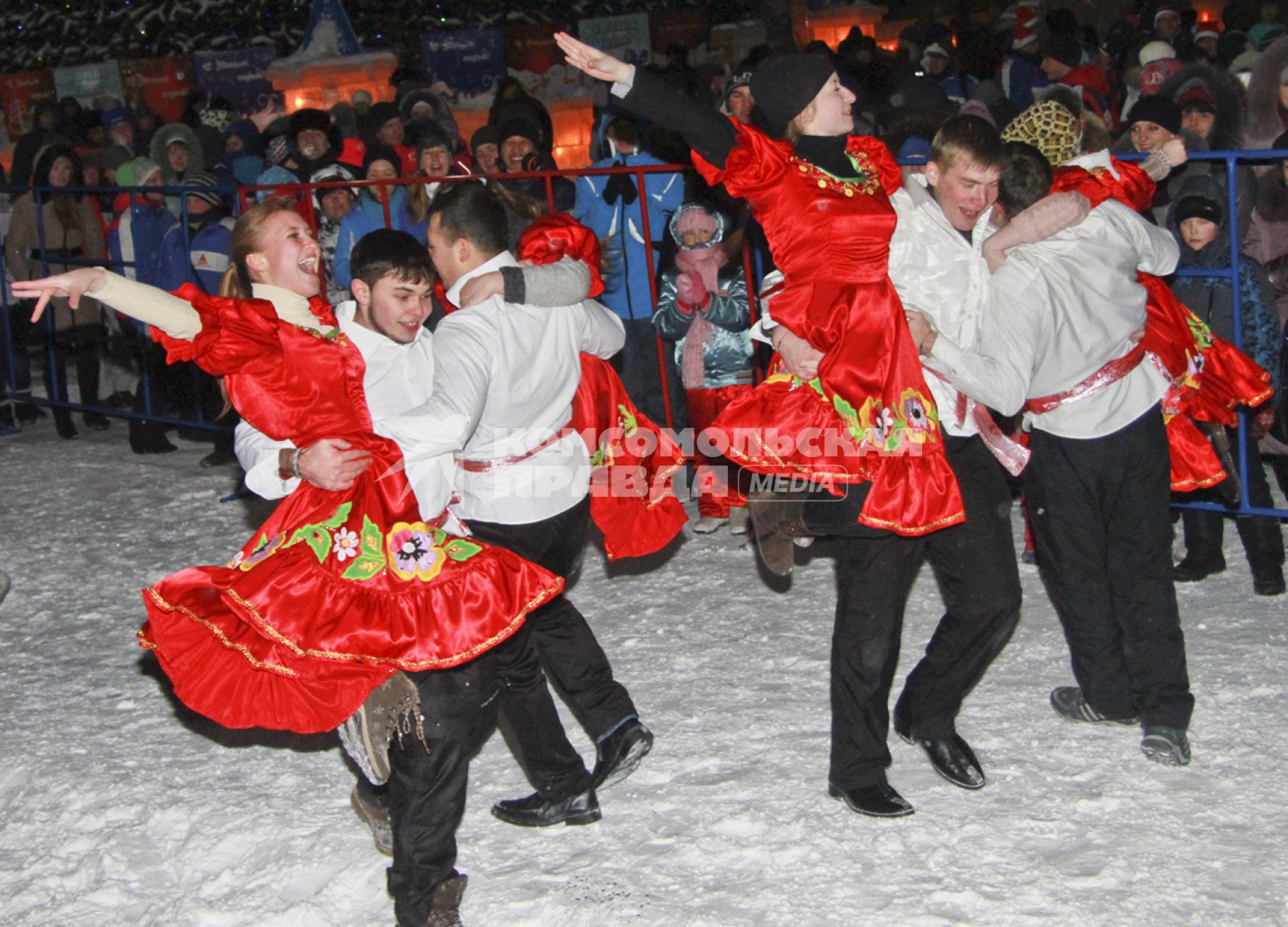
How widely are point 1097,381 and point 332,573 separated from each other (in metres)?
2.16

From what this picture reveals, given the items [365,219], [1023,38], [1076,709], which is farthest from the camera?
[1023,38]

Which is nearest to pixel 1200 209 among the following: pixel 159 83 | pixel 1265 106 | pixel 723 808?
pixel 1265 106

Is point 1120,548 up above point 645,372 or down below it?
below

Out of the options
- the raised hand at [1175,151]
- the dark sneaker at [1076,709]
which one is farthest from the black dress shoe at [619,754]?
the raised hand at [1175,151]

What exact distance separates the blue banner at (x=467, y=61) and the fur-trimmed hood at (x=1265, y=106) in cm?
1082

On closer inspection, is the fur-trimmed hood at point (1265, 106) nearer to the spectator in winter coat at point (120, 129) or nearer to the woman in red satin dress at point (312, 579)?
the woman in red satin dress at point (312, 579)

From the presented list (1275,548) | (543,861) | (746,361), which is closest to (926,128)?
(746,361)

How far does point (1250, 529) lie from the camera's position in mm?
5422

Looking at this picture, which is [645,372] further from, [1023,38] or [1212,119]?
[1023,38]

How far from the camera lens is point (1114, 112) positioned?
1120 centimetres

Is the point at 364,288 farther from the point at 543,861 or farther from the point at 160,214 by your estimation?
the point at 160,214

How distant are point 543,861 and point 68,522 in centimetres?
460

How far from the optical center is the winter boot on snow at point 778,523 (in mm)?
3818

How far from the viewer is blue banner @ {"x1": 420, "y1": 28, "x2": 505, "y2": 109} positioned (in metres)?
16.2
